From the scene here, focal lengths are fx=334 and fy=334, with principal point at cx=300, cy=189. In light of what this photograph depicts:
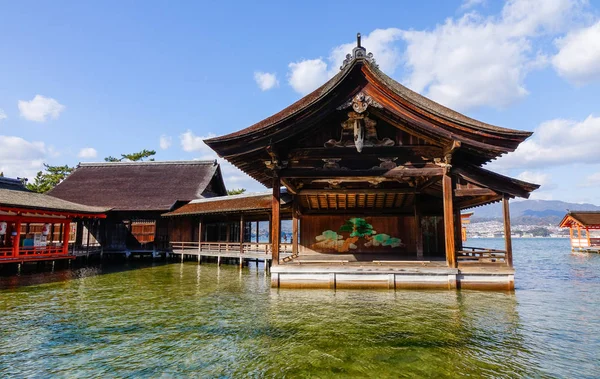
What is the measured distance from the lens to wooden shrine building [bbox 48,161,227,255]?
25453 millimetres

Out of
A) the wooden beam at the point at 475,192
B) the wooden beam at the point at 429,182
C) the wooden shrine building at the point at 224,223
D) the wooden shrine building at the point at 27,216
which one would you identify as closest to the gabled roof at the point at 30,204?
the wooden shrine building at the point at 27,216

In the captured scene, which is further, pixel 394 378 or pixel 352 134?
pixel 352 134

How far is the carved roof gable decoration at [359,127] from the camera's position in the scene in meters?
9.97

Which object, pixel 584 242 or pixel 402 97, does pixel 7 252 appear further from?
pixel 584 242

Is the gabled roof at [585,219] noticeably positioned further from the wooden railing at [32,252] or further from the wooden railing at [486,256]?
the wooden railing at [32,252]

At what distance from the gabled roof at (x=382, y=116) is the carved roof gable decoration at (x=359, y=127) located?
0.22 metres

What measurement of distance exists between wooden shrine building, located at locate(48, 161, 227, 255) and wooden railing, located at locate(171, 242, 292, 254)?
1459mm

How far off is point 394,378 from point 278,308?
433cm

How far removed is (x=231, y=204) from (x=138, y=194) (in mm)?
10284

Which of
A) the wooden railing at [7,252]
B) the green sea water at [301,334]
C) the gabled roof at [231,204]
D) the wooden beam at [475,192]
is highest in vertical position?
the gabled roof at [231,204]

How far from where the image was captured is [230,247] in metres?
21.6

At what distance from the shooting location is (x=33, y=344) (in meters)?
6.08

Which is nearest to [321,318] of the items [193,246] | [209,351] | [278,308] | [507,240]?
[278,308]

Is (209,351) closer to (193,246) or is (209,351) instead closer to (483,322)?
(483,322)
